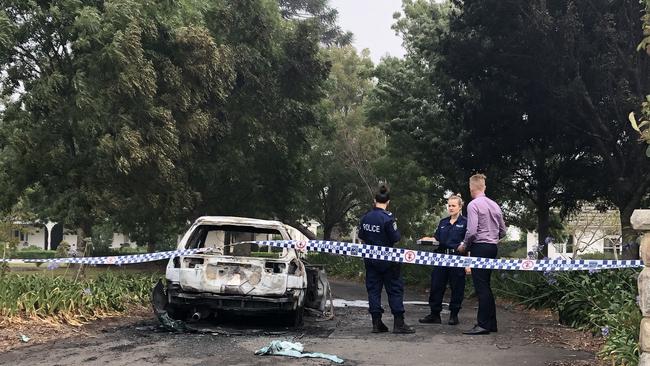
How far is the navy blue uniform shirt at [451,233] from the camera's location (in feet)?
28.3

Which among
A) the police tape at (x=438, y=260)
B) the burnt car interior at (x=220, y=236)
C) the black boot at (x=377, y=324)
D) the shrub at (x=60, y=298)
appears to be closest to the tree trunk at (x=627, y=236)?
the police tape at (x=438, y=260)

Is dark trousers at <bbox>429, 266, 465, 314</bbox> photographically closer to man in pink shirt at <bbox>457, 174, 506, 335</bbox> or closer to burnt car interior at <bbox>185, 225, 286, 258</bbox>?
man in pink shirt at <bbox>457, 174, 506, 335</bbox>

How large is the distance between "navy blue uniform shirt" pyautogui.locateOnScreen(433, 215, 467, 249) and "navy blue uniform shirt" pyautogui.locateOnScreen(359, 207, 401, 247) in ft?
3.63

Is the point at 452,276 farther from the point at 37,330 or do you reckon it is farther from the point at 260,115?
the point at 260,115

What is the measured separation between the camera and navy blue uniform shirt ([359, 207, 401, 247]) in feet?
25.7

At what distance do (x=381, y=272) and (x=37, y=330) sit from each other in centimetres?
388

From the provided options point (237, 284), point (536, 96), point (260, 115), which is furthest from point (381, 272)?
point (260, 115)

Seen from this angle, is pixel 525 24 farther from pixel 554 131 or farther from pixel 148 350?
pixel 148 350

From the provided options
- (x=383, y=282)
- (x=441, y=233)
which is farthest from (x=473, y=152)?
(x=383, y=282)

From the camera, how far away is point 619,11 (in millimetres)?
12547

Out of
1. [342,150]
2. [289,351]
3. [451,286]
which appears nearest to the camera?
[289,351]

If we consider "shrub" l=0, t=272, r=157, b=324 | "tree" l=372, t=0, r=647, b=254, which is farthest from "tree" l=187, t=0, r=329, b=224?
"shrub" l=0, t=272, r=157, b=324

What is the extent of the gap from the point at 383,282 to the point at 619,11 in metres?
8.03

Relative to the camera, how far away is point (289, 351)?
20.1ft
